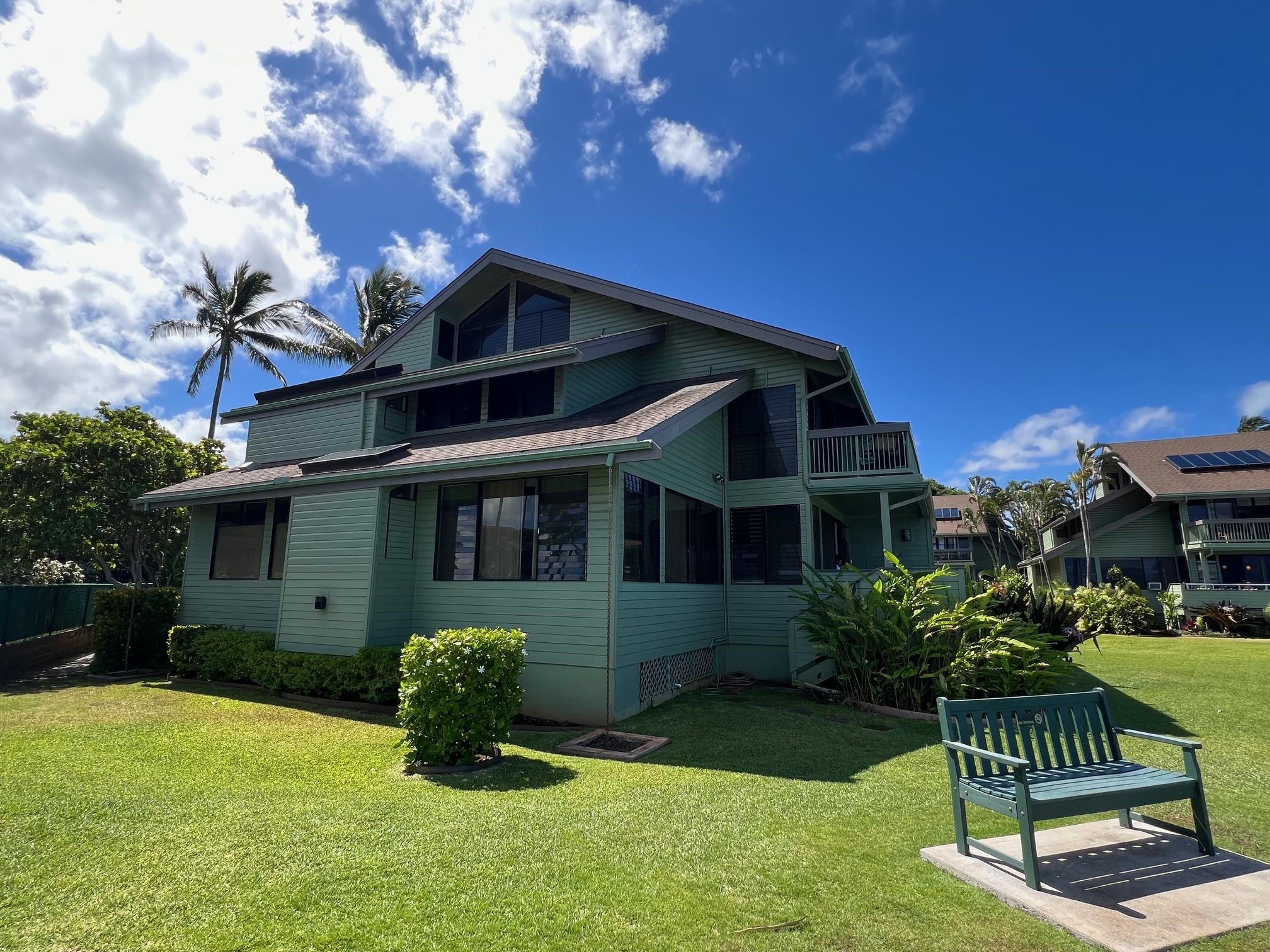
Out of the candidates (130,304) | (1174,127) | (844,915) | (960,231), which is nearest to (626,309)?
(960,231)

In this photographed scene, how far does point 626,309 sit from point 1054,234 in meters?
13.3

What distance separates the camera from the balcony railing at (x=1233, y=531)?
2572cm

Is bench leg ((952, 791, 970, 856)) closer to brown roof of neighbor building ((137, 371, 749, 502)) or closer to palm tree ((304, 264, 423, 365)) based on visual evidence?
brown roof of neighbor building ((137, 371, 749, 502))

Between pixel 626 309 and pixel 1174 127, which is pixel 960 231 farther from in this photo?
pixel 626 309

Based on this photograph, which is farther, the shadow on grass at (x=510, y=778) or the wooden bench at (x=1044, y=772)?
the shadow on grass at (x=510, y=778)

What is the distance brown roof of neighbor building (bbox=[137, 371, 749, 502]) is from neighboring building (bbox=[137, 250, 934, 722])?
8 centimetres

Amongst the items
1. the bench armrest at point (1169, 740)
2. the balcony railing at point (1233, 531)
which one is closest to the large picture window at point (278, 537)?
the bench armrest at point (1169, 740)

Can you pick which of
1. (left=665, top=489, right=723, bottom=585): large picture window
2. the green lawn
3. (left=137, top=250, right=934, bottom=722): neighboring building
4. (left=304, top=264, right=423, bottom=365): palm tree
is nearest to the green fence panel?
(left=137, top=250, right=934, bottom=722): neighboring building

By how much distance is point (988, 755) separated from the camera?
380 centimetres

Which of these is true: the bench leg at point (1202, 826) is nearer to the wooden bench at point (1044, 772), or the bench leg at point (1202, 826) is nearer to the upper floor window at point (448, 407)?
the wooden bench at point (1044, 772)

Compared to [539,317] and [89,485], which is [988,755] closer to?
[539,317]

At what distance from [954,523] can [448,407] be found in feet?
155

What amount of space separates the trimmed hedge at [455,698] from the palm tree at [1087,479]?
3347cm

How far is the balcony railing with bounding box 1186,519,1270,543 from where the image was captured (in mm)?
25719
